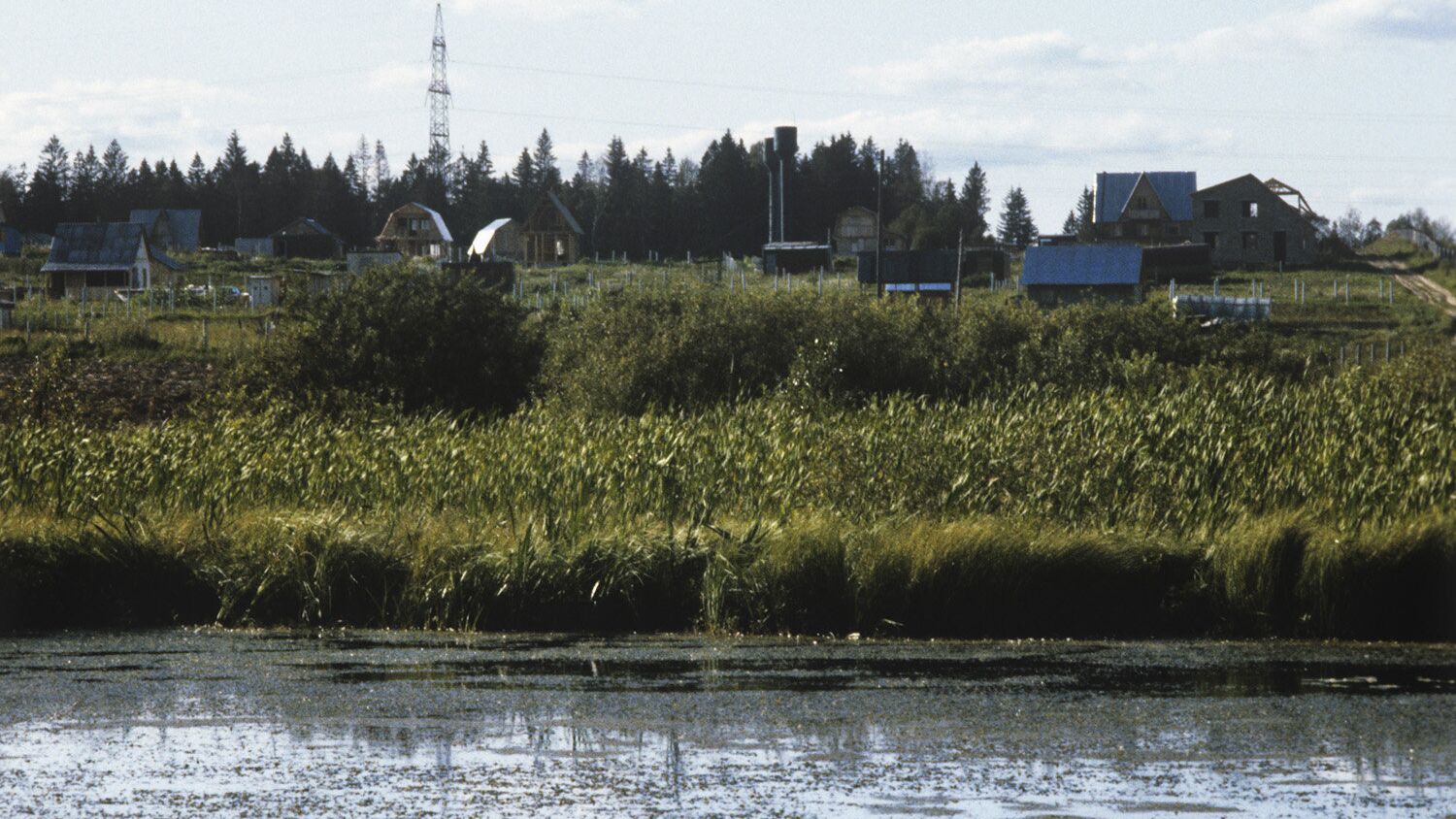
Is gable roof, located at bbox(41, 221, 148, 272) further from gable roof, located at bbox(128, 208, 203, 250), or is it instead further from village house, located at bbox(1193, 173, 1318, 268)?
village house, located at bbox(1193, 173, 1318, 268)

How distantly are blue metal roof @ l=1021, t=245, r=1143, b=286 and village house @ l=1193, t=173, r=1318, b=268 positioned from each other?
763 inches

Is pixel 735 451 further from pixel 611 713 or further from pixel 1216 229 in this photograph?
pixel 1216 229

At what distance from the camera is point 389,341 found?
35594mm

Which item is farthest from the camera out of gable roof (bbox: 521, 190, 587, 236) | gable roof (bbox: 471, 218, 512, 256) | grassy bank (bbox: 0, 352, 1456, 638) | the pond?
A: gable roof (bbox: 521, 190, 587, 236)

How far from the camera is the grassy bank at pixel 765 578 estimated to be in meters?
14.5

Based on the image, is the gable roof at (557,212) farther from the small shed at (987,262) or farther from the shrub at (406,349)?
the shrub at (406,349)

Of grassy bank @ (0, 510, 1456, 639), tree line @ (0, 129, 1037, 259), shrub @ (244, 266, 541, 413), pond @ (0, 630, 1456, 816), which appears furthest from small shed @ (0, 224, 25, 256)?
pond @ (0, 630, 1456, 816)

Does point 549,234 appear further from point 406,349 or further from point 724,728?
point 724,728

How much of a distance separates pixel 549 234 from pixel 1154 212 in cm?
3911

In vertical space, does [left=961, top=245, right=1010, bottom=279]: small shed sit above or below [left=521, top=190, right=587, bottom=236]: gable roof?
below

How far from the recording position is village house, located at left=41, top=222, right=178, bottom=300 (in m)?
84.9

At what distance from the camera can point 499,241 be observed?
108 meters

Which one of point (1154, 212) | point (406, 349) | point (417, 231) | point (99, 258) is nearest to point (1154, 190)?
point (1154, 212)

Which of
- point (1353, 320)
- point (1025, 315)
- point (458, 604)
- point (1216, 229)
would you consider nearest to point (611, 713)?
point (458, 604)
